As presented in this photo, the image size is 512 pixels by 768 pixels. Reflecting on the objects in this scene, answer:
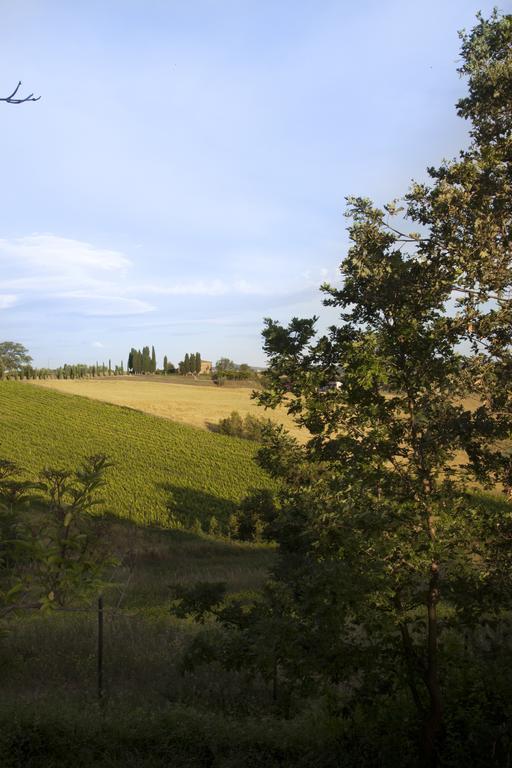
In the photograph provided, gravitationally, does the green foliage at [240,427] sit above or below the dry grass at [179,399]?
below

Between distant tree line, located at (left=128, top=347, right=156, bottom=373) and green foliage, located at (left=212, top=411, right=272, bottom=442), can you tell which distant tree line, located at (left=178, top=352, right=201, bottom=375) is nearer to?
distant tree line, located at (left=128, top=347, right=156, bottom=373)

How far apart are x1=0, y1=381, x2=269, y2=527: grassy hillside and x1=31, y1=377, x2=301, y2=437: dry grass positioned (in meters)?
4.41

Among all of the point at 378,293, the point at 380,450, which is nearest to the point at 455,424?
the point at 380,450

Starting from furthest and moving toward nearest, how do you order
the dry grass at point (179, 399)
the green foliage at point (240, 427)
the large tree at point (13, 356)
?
the large tree at point (13, 356) < the dry grass at point (179, 399) < the green foliage at point (240, 427)

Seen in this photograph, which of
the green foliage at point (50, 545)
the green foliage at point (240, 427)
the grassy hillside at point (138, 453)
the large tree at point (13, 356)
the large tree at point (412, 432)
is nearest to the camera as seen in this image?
the green foliage at point (50, 545)

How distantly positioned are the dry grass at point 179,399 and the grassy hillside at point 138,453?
441 centimetres

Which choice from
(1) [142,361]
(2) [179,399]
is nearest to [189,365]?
(1) [142,361]

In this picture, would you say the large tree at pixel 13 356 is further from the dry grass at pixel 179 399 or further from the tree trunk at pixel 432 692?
the tree trunk at pixel 432 692

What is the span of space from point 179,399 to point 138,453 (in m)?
27.9

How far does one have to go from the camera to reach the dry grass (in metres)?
68.0

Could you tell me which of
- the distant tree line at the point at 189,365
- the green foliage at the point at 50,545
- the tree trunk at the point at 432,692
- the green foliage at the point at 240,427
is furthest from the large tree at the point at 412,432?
the distant tree line at the point at 189,365

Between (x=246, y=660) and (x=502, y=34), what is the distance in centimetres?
726

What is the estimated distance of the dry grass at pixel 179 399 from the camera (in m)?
68.0

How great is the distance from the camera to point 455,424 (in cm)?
627
